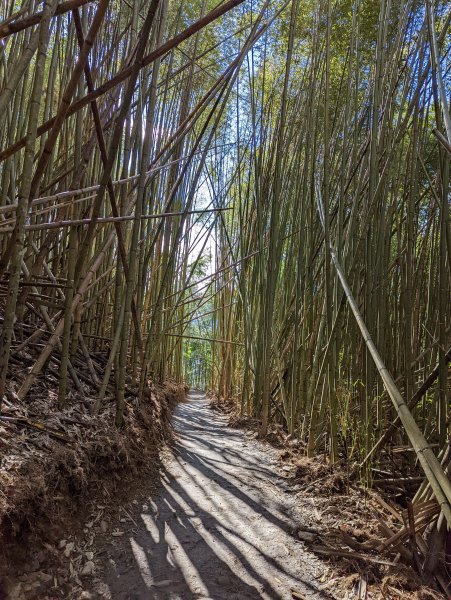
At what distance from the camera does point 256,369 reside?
7.20 feet

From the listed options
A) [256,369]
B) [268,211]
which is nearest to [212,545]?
[256,369]

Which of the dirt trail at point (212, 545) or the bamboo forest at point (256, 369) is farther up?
the bamboo forest at point (256, 369)

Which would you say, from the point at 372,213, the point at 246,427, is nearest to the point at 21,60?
the point at 372,213

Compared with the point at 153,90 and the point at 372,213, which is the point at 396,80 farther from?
the point at 153,90

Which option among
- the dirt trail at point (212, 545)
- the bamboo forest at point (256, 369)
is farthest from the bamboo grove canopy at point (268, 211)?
the dirt trail at point (212, 545)

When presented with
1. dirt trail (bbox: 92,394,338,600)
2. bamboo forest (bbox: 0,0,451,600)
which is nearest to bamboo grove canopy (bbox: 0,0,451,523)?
bamboo forest (bbox: 0,0,451,600)

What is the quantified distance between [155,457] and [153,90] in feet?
3.92

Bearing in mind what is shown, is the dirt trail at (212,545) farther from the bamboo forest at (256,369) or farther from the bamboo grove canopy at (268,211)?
the bamboo grove canopy at (268,211)

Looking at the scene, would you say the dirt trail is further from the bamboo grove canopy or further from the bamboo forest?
the bamboo grove canopy

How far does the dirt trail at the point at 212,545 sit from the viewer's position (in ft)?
2.84

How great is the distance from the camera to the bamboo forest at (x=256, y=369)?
0.82m

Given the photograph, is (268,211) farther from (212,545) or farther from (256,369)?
(212,545)

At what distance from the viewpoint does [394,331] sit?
A: 1652 mm

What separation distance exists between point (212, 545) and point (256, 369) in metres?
1.20
